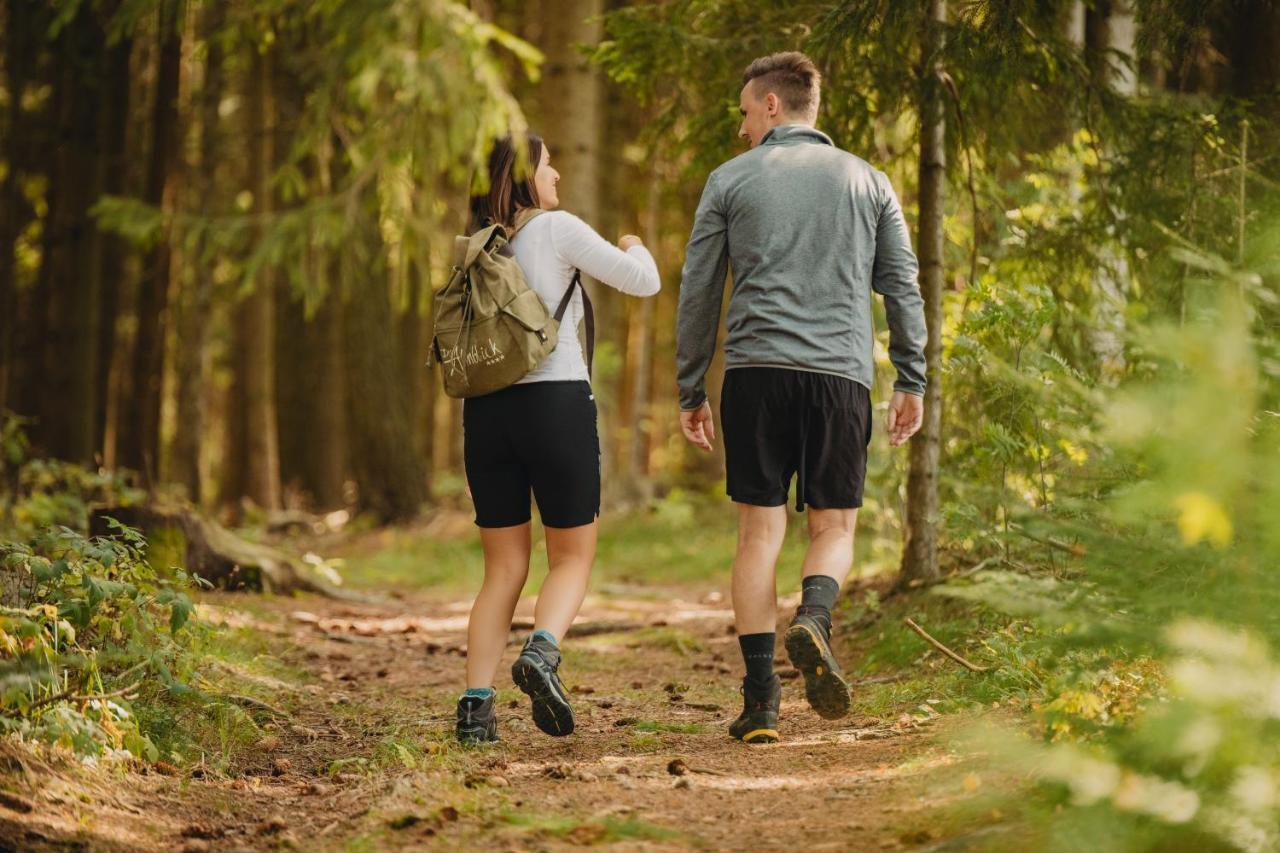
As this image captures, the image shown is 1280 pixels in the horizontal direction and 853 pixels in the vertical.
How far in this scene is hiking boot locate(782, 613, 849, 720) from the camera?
415 centimetres

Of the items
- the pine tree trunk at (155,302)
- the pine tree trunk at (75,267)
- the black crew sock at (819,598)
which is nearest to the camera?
the black crew sock at (819,598)

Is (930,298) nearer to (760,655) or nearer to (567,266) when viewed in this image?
(567,266)

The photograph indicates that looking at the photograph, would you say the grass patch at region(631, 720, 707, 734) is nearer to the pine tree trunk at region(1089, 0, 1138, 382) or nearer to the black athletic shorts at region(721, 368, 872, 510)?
the black athletic shorts at region(721, 368, 872, 510)

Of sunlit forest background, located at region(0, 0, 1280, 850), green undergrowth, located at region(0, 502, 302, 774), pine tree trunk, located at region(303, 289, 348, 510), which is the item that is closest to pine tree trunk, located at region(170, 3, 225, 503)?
sunlit forest background, located at region(0, 0, 1280, 850)

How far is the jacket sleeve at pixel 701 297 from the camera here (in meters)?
4.49

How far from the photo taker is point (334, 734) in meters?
4.95

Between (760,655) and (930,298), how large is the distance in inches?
102

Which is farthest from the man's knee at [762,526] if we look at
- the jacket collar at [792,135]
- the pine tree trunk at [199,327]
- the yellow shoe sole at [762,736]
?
the pine tree trunk at [199,327]

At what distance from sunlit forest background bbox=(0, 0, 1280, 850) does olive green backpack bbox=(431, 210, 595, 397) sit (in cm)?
85

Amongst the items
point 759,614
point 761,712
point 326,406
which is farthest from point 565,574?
point 326,406

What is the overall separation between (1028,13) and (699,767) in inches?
160

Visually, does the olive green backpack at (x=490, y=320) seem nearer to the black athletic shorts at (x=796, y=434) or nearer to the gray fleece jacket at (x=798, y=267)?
the gray fleece jacket at (x=798, y=267)

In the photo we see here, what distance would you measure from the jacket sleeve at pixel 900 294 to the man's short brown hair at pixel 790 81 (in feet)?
1.30

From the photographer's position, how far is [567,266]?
462 cm
